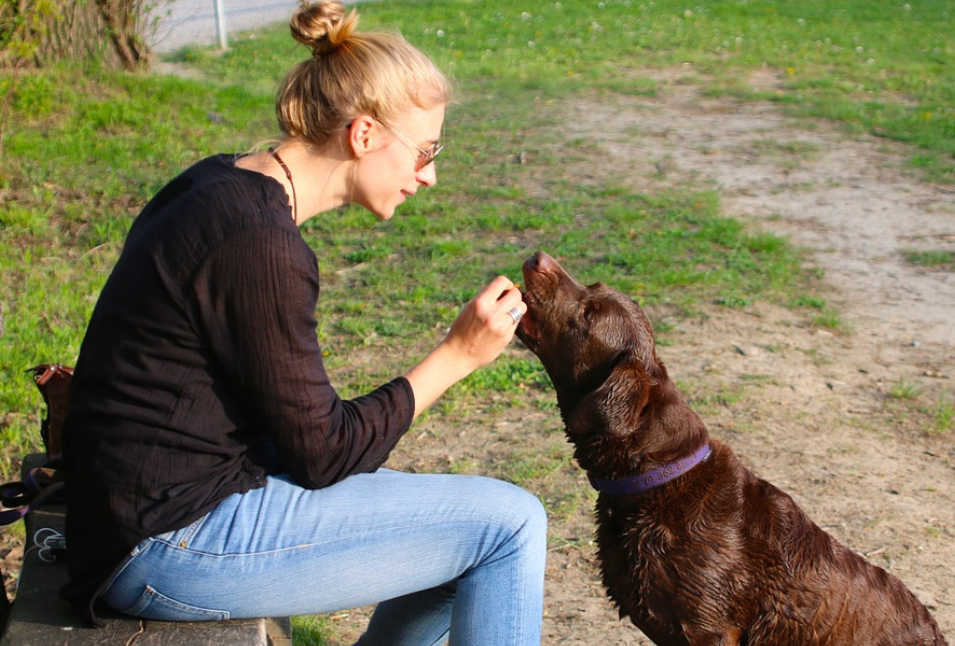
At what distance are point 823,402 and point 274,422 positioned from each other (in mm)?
3693

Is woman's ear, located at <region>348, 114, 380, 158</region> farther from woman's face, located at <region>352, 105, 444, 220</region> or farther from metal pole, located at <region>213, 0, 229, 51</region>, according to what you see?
metal pole, located at <region>213, 0, 229, 51</region>

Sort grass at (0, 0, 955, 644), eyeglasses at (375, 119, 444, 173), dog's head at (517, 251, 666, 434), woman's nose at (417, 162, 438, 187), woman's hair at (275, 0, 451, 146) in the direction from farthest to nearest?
grass at (0, 0, 955, 644)
dog's head at (517, 251, 666, 434)
woman's nose at (417, 162, 438, 187)
eyeglasses at (375, 119, 444, 173)
woman's hair at (275, 0, 451, 146)

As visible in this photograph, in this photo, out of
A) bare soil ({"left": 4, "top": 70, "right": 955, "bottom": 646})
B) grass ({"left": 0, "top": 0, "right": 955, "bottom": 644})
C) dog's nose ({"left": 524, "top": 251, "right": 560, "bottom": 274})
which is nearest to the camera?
dog's nose ({"left": 524, "top": 251, "right": 560, "bottom": 274})

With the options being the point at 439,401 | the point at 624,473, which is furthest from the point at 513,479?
the point at 624,473

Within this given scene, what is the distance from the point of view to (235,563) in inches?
90.5

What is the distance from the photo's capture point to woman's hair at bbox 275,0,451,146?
2.50m

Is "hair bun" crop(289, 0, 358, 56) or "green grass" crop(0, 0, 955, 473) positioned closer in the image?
"hair bun" crop(289, 0, 358, 56)

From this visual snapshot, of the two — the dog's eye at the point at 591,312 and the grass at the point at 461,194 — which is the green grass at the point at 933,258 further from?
the dog's eye at the point at 591,312

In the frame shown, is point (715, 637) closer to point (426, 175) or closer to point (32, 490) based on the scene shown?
point (426, 175)

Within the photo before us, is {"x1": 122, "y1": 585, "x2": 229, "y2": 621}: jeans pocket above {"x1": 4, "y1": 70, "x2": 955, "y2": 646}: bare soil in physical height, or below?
above

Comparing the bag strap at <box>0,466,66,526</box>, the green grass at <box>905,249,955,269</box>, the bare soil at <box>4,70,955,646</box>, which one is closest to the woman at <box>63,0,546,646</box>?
the bag strap at <box>0,466,66,526</box>

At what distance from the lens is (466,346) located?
266 centimetres

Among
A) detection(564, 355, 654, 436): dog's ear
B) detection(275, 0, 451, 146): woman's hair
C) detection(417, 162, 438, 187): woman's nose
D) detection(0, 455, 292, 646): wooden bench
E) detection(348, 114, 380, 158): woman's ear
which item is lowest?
detection(0, 455, 292, 646): wooden bench

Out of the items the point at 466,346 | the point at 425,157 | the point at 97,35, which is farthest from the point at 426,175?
the point at 97,35
